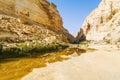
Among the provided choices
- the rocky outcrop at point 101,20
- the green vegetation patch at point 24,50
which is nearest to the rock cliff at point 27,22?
the green vegetation patch at point 24,50

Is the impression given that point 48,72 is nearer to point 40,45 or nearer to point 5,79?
point 5,79

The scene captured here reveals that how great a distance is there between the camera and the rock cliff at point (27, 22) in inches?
1125

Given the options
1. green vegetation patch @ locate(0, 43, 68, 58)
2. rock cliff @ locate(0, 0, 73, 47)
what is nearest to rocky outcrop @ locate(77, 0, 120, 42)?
rock cliff @ locate(0, 0, 73, 47)

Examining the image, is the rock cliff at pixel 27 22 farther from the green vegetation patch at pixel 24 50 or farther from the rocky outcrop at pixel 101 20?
the rocky outcrop at pixel 101 20

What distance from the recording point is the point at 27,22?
37.6 m

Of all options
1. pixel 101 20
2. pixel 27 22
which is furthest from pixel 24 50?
pixel 101 20

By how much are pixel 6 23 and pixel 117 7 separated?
175ft

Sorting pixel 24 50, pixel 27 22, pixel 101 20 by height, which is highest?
pixel 101 20

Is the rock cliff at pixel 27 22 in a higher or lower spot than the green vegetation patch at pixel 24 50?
higher

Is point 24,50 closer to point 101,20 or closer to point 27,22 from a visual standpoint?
point 27,22

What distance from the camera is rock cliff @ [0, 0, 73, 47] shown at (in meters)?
28.6

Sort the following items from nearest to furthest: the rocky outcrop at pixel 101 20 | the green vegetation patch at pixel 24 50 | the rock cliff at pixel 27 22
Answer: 1. the green vegetation patch at pixel 24 50
2. the rock cliff at pixel 27 22
3. the rocky outcrop at pixel 101 20

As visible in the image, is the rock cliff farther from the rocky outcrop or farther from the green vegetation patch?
the rocky outcrop

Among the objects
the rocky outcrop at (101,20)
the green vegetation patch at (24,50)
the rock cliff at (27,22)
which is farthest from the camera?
the rocky outcrop at (101,20)
